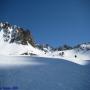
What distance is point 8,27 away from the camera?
17012cm

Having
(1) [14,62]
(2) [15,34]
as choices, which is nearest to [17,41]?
(2) [15,34]

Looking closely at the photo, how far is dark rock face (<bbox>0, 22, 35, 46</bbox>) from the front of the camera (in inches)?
6186

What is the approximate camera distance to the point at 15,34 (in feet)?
543

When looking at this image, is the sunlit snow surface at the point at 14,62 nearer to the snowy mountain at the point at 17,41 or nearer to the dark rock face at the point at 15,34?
the snowy mountain at the point at 17,41

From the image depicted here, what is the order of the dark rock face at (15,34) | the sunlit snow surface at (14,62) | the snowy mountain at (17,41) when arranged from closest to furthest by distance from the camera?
the sunlit snow surface at (14,62) → the snowy mountain at (17,41) → the dark rock face at (15,34)

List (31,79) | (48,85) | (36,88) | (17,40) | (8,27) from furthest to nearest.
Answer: (8,27)
(17,40)
(31,79)
(48,85)
(36,88)

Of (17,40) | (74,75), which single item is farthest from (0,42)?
(74,75)

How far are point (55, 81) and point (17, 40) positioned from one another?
5787 inches

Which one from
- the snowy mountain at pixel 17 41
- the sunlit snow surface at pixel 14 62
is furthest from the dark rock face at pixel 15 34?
the sunlit snow surface at pixel 14 62

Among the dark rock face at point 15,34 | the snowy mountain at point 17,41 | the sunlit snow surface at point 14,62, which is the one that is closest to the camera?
the sunlit snow surface at point 14,62

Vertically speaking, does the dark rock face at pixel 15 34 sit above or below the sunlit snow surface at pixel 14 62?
above

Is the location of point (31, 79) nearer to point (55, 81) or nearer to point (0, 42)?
point (55, 81)

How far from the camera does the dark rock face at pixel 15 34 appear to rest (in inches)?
6186

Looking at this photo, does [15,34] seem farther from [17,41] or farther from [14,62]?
[14,62]
